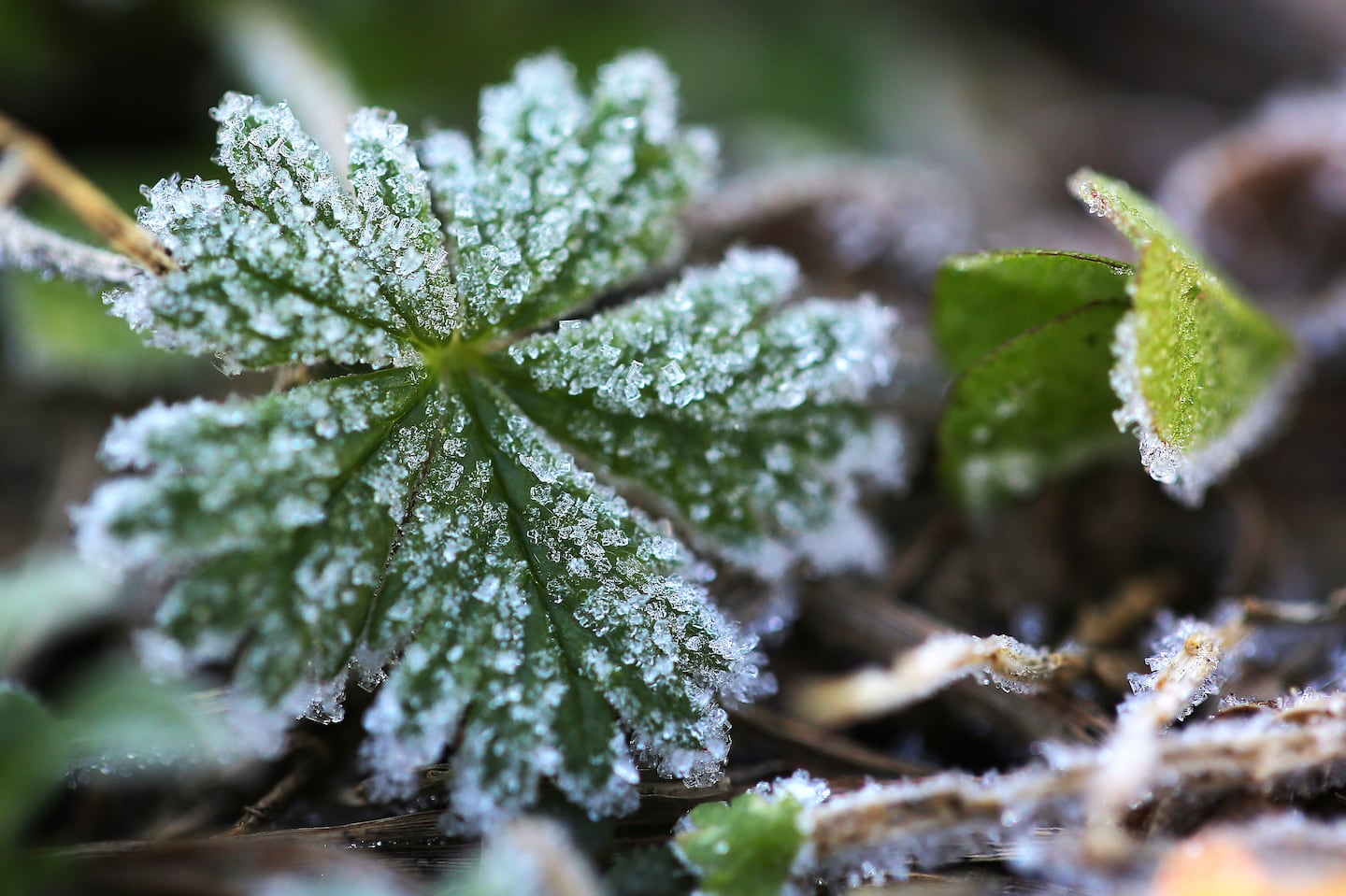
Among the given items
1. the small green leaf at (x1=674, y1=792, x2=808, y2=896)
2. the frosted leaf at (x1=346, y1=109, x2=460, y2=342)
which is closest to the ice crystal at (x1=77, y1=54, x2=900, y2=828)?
the frosted leaf at (x1=346, y1=109, x2=460, y2=342)

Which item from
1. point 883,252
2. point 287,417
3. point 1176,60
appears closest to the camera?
point 287,417

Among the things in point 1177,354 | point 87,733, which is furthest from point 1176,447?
point 87,733

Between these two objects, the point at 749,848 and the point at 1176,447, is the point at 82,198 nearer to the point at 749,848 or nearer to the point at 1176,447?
the point at 749,848

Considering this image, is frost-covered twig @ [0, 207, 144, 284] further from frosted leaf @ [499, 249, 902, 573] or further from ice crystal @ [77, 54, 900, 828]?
frosted leaf @ [499, 249, 902, 573]

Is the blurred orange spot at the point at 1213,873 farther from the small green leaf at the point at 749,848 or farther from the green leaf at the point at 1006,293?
the green leaf at the point at 1006,293

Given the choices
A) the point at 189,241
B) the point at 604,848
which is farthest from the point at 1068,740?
the point at 189,241

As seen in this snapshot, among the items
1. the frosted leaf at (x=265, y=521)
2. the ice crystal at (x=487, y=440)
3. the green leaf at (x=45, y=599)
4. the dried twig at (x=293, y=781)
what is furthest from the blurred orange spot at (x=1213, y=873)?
the green leaf at (x=45, y=599)

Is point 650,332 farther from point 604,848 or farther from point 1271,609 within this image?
point 1271,609
